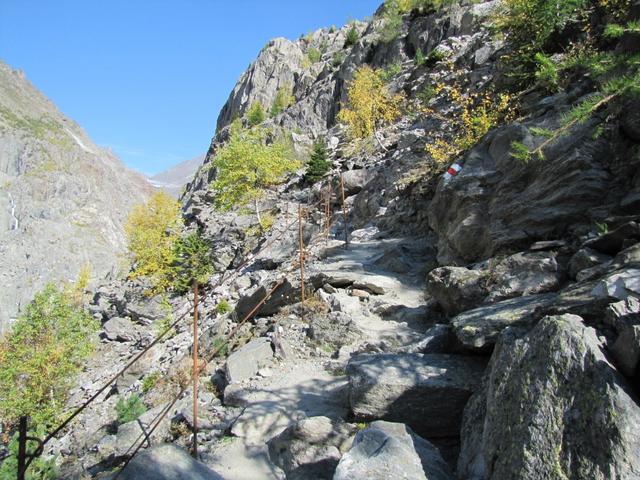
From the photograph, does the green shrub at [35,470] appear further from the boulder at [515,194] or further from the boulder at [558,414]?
the boulder at [515,194]

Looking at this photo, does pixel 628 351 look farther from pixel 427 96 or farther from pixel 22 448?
pixel 427 96

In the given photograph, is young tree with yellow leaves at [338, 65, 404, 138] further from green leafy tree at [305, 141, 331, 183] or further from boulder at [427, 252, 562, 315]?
boulder at [427, 252, 562, 315]

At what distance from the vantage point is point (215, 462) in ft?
16.1

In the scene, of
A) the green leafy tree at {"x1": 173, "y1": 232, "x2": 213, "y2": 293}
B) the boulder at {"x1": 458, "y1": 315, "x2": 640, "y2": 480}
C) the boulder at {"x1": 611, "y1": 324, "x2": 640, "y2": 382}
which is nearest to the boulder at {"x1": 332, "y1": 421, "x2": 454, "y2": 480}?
the boulder at {"x1": 458, "y1": 315, "x2": 640, "y2": 480}

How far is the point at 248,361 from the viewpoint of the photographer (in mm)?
7086

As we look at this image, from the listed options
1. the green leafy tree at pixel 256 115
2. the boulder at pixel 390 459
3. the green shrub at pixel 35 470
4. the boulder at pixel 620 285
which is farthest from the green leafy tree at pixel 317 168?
the green leafy tree at pixel 256 115

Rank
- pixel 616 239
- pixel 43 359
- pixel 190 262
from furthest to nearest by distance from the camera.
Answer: pixel 190 262
pixel 43 359
pixel 616 239

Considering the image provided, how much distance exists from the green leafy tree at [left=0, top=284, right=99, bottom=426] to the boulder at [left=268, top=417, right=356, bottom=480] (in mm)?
16899

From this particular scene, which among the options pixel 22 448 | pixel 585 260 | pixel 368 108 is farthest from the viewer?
pixel 368 108

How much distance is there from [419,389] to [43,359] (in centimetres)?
2002

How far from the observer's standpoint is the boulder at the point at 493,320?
4.26 metres

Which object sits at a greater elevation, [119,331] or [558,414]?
[558,414]

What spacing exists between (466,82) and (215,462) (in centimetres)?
2078

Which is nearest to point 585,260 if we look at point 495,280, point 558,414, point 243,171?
point 495,280
